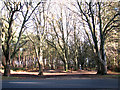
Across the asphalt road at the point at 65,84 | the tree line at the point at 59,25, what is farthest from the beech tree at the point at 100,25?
the asphalt road at the point at 65,84

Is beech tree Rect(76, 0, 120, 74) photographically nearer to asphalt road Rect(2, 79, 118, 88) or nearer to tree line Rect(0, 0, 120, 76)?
tree line Rect(0, 0, 120, 76)

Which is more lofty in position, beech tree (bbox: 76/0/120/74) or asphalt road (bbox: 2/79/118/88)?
beech tree (bbox: 76/0/120/74)

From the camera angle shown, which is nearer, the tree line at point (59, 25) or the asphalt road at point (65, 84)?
the asphalt road at point (65, 84)

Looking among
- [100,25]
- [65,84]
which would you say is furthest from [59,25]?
[65,84]

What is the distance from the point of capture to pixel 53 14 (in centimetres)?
2741

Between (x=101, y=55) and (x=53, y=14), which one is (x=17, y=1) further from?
(x=101, y=55)

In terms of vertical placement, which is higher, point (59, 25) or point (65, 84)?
point (59, 25)

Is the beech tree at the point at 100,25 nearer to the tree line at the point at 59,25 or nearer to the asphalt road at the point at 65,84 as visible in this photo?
the tree line at the point at 59,25

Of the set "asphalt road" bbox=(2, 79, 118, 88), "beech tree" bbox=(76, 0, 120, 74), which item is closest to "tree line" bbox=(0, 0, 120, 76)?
"beech tree" bbox=(76, 0, 120, 74)

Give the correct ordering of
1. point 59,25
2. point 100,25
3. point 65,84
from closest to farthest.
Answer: point 65,84 < point 100,25 < point 59,25

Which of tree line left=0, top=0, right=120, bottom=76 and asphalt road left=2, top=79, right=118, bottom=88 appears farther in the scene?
tree line left=0, top=0, right=120, bottom=76

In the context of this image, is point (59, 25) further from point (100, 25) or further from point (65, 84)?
point (65, 84)

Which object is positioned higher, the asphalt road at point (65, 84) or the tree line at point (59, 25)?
the tree line at point (59, 25)

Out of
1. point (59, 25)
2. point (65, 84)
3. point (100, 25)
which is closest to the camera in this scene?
point (65, 84)
